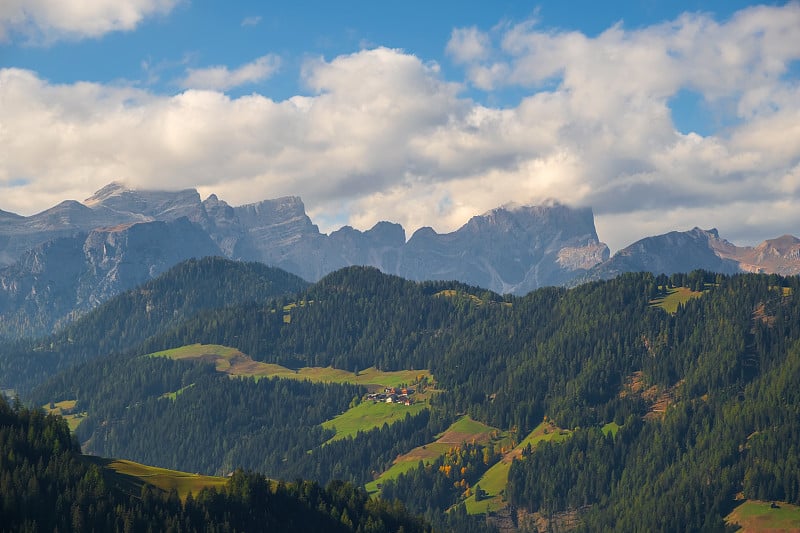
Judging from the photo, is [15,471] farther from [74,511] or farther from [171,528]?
[171,528]

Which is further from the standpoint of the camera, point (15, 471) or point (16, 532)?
point (15, 471)

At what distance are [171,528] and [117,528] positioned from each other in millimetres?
9607

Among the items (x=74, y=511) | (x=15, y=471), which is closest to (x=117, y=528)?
(x=74, y=511)

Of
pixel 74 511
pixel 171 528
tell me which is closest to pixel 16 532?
pixel 74 511

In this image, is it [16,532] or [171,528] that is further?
[171,528]

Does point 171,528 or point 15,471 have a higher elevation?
point 15,471

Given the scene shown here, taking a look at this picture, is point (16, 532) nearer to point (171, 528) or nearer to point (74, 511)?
point (74, 511)

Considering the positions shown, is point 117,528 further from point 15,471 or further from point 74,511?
point 15,471

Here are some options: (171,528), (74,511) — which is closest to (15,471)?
(74,511)

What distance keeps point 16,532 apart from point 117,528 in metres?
17.0

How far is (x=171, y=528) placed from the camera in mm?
194875

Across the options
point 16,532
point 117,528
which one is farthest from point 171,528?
point 16,532

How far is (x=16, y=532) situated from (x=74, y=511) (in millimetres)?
11554

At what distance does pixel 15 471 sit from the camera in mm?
193250
